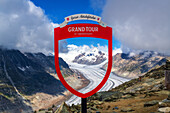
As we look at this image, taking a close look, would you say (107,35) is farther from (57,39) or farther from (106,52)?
(57,39)

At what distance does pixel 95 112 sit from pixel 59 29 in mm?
10605

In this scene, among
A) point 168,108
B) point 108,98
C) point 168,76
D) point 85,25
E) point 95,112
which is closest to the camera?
point 85,25

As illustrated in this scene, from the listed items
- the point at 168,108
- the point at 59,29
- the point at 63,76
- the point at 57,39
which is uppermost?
the point at 59,29

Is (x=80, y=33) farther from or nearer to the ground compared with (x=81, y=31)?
nearer to the ground

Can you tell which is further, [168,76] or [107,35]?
[168,76]

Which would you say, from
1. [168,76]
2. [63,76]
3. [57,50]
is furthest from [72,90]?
[168,76]

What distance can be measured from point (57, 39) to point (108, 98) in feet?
52.7

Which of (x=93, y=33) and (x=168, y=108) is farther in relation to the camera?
(x=168, y=108)

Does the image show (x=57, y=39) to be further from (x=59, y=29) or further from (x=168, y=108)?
(x=168, y=108)

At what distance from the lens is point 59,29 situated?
33.9 ft

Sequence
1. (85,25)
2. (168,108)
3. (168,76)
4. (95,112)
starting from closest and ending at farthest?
(85,25), (168,108), (95,112), (168,76)

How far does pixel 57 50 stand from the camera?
33.9 feet

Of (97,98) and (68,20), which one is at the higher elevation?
(68,20)

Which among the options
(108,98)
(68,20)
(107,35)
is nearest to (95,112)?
(108,98)
